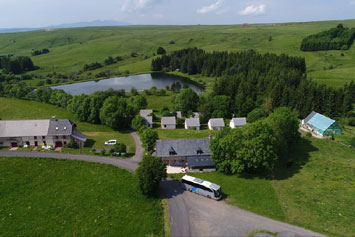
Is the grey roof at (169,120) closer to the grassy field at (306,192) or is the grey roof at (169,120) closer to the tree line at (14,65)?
the grassy field at (306,192)

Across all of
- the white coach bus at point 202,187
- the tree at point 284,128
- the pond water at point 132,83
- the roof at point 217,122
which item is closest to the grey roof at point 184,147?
the white coach bus at point 202,187

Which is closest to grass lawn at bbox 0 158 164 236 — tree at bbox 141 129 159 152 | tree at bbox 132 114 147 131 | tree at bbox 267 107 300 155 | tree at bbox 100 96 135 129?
tree at bbox 141 129 159 152

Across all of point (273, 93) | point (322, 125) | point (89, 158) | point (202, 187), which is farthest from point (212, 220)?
point (273, 93)

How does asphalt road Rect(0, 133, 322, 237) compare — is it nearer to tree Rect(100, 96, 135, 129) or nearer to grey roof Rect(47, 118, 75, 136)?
grey roof Rect(47, 118, 75, 136)

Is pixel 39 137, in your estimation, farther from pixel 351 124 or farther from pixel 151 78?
pixel 151 78

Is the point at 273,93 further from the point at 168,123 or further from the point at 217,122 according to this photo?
the point at 168,123

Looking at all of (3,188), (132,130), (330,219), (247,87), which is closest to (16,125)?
(3,188)
